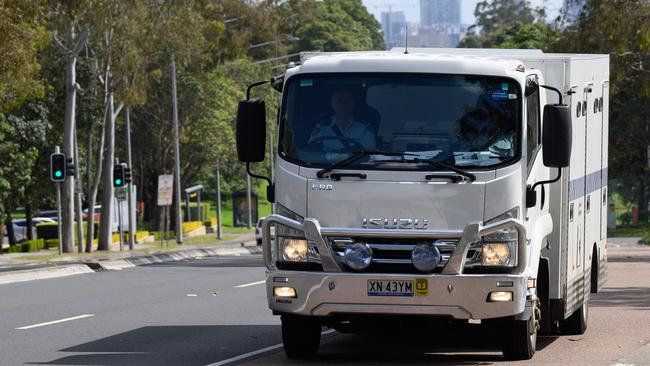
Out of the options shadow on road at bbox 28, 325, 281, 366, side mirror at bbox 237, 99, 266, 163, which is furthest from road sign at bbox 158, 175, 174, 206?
side mirror at bbox 237, 99, 266, 163

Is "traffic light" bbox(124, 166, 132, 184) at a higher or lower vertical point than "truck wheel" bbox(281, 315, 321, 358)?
lower

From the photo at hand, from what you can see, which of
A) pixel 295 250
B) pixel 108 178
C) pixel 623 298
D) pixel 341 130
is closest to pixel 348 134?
pixel 341 130

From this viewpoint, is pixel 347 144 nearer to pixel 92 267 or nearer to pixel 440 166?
pixel 440 166

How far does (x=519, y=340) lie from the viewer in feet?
43.9

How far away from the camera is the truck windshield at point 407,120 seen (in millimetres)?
12758

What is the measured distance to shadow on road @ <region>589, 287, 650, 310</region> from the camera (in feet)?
69.5

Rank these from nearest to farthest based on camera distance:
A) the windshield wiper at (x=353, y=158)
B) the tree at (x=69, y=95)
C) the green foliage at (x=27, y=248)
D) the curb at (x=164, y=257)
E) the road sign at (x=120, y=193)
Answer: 1. the windshield wiper at (x=353, y=158)
2. the curb at (x=164, y=257)
3. the tree at (x=69, y=95)
4. the road sign at (x=120, y=193)
5. the green foliage at (x=27, y=248)

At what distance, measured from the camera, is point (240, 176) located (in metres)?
85.0

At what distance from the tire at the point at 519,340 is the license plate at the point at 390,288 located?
1223mm

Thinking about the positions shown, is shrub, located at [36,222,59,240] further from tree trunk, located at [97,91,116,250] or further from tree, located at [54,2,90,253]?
tree, located at [54,2,90,253]

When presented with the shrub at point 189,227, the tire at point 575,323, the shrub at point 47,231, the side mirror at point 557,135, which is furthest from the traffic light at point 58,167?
the side mirror at point 557,135

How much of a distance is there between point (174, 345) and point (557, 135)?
477cm

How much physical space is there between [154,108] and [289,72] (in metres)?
57.5

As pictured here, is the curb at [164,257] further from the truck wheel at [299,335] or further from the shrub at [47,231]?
the shrub at [47,231]
